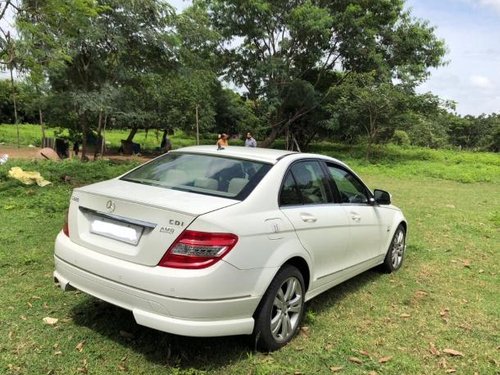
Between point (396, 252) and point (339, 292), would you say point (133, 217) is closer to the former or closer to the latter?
point (339, 292)

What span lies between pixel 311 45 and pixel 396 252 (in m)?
22.6

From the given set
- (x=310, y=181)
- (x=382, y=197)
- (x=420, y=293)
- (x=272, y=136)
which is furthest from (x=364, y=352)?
(x=272, y=136)

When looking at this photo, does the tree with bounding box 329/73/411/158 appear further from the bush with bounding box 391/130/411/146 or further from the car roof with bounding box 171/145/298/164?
the car roof with bounding box 171/145/298/164

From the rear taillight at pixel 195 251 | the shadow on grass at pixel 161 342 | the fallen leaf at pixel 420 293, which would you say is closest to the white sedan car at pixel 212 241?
the rear taillight at pixel 195 251

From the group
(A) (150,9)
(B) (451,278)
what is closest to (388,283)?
(B) (451,278)

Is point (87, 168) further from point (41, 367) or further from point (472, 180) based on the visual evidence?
point (472, 180)

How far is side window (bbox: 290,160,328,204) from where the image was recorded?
167 inches

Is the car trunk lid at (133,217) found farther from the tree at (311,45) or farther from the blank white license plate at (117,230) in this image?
the tree at (311,45)

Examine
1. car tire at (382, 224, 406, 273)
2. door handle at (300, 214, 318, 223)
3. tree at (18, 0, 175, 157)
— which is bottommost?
car tire at (382, 224, 406, 273)

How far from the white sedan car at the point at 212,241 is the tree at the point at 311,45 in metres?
21.7

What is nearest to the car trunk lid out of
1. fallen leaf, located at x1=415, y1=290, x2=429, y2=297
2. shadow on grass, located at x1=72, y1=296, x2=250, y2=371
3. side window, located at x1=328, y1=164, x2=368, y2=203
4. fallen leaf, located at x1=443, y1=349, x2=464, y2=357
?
shadow on grass, located at x1=72, y1=296, x2=250, y2=371

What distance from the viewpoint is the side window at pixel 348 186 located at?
16.1 feet

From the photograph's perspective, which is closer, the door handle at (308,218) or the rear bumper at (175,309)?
the rear bumper at (175,309)

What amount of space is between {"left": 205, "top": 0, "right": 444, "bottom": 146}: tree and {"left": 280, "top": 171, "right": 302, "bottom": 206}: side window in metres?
21.8
